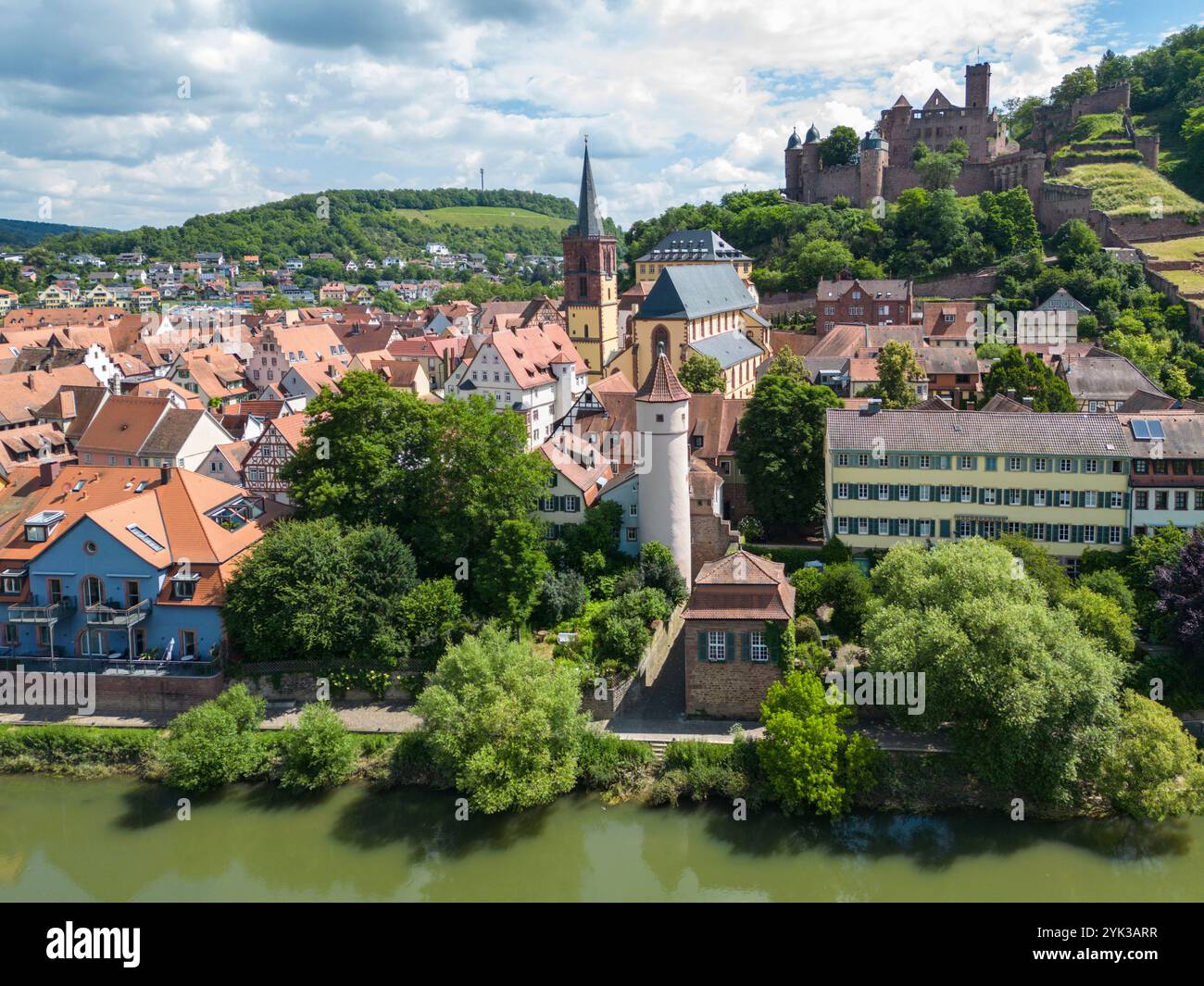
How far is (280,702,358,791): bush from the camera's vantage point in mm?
25500

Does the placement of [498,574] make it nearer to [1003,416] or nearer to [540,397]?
[1003,416]

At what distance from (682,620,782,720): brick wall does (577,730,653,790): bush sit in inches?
104

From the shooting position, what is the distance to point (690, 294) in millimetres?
59969

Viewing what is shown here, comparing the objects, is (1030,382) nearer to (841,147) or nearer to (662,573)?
(662,573)

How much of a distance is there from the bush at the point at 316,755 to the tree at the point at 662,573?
36.5 feet

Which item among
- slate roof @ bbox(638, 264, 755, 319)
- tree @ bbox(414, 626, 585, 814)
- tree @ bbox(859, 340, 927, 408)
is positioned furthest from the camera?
slate roof @ bbox(638, 264, 755, 319)

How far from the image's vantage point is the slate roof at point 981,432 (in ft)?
107

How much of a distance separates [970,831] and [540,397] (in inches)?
1498

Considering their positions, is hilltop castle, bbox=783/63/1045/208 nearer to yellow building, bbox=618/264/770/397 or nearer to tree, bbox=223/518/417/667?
yellow building, bbox=618/264/770/397

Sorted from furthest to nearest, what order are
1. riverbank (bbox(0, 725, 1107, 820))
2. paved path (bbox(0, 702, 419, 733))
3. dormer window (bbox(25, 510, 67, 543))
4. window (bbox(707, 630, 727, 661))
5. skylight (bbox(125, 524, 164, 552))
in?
1. dormer window (bbox(25, 510, 67, 543))
2. skylight (bbox(125, 524, 164, 552))
3. paved path (bbox(0, 702, 419, 733))
4. window (bbox(707, 630, 727, 661))
5. riverbank (bbox(0, 725, 1107, 820))

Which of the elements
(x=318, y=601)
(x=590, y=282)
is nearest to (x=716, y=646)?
(x=318, y=601)

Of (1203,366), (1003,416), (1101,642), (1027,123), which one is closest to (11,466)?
(1003,416)

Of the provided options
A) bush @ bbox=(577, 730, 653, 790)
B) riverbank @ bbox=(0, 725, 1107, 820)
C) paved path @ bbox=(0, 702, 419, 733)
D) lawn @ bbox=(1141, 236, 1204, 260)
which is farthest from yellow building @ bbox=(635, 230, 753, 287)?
riverbank @ bbox=(0, 725, 1107, 820)

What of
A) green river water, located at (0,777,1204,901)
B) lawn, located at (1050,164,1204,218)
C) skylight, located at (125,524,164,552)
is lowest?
A: green river water, located at (0,777,1204,901)
